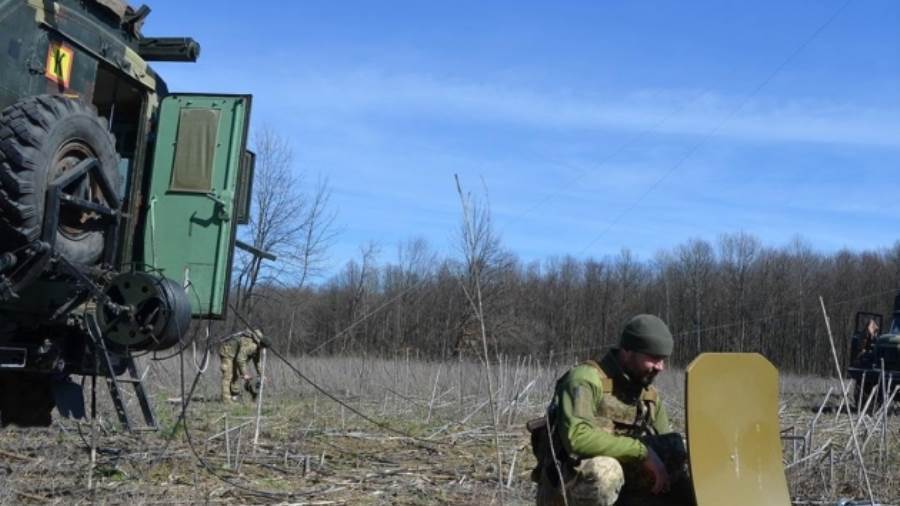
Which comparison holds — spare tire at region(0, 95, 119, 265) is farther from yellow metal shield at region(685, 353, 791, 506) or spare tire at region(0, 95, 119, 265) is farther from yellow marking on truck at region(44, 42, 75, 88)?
yellow metal shield at region(685, 353, 791, 506)

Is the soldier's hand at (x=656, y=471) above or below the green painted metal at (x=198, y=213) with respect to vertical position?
below

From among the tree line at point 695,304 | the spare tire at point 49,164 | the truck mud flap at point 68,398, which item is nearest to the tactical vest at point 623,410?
the spare tire at point 49,164

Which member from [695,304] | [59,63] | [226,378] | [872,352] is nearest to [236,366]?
[226,378]

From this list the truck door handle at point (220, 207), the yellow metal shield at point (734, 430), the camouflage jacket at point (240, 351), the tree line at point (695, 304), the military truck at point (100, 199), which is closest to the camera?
the yellow metal shield at point (734, 430)

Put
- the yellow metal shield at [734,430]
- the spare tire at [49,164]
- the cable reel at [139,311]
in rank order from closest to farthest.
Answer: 1. the yellow metal shield at [734,430]
2. the spare tire at [49,164]
3. the cable reel at [139,311]

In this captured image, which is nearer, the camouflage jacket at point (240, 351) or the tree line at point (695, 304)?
the camouflage jacket at point (240, 351)

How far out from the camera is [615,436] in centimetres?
394

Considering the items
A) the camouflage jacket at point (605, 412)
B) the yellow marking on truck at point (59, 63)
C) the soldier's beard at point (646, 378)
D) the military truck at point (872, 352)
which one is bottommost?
the camouflage jacket at point (605, 412)

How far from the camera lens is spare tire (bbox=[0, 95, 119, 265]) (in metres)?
5.03

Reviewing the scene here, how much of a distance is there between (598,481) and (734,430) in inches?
26.8

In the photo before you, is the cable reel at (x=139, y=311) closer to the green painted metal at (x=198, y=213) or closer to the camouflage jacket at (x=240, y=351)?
the green painted metal at (x=198, y=213)

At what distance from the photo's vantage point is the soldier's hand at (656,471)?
395 cm

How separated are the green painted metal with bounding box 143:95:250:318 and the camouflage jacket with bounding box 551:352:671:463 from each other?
10.5 ft

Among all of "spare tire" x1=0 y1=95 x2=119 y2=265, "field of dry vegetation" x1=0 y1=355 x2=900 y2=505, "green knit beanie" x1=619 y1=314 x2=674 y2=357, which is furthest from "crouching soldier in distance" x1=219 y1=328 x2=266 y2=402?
"green knit beanie" x1=619 y1=314 x2=674 y2=357
